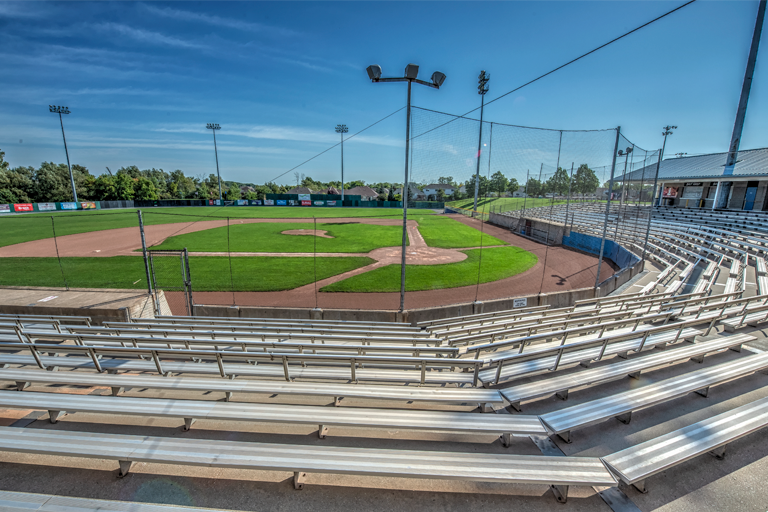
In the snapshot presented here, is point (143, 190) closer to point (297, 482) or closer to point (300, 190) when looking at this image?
point (300, 190)

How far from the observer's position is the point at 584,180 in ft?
96.2

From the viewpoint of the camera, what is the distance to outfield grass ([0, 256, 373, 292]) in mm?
15359

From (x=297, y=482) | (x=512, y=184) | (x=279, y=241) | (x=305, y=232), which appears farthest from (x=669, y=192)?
(x=297, y=482)

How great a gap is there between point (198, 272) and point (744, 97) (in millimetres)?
44121

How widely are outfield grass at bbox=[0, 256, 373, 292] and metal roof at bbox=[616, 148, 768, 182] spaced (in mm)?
23293

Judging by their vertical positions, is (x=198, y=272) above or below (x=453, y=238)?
below

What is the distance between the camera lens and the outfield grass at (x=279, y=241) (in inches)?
969

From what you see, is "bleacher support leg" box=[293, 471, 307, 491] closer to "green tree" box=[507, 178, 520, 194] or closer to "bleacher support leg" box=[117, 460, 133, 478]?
"bleacher support leg" box=[117, 460, 133, 478]

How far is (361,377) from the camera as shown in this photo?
460 centimetres

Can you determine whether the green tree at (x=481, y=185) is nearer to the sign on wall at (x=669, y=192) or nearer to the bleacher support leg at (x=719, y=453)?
the bleacher support leg at (x=719, y=453)

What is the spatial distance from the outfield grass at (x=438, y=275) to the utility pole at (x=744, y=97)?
Answer: 21932 millimetres

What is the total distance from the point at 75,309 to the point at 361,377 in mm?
9107

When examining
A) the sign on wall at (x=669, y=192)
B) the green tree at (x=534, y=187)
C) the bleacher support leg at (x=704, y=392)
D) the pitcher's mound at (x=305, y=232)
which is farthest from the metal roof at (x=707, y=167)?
the pitcher's mound at (x=305, y=232)

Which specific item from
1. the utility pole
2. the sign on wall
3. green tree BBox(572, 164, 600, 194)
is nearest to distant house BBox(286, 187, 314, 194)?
green tree BBox(572, 164, 600, 194)
